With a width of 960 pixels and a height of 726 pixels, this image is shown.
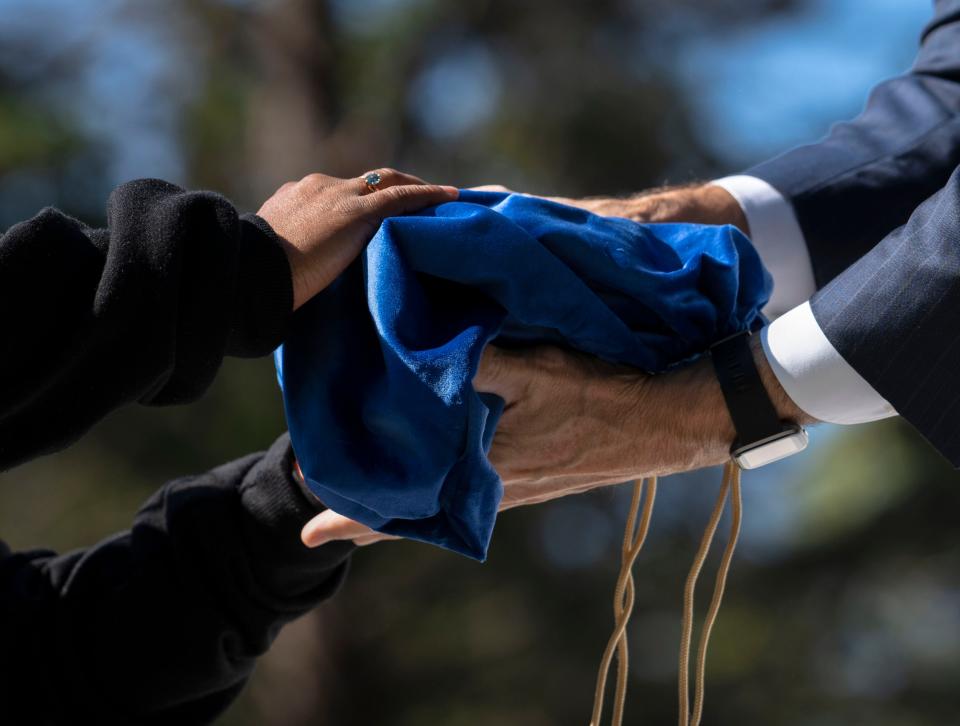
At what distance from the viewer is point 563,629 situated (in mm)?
4410

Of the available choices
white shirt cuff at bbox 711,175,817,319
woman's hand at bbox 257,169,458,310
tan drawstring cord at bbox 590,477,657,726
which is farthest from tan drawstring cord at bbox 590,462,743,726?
woman's hand at bbox 257,169,458,310

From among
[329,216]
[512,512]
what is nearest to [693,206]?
[329,216]

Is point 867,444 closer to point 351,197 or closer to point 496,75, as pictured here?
point 496,75

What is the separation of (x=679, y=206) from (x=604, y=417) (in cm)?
41

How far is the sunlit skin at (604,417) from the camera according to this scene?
4.32 feet

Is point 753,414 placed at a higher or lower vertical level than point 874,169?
lower

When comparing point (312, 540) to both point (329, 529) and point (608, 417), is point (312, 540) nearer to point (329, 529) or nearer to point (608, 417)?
point (329, 529)

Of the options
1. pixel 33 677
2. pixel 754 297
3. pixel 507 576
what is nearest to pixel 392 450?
pixel 754 297

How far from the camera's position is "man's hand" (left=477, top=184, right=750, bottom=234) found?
1.57m

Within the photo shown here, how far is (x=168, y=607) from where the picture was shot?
5.23ft

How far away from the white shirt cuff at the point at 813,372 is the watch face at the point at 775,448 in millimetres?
32

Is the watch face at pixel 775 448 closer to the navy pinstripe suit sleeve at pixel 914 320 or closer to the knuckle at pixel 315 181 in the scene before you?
the navy pinstripe suit sleeve at pixel 914 320

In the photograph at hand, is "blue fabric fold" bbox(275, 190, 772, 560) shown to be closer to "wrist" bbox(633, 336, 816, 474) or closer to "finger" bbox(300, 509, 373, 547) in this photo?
"wrist" bbox(633, 336, 816, 474)

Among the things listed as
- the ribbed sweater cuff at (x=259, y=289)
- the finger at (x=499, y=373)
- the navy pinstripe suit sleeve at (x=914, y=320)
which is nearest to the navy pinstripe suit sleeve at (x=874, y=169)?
the navy pinstripe suit sleeve at (x=914, y=320)
